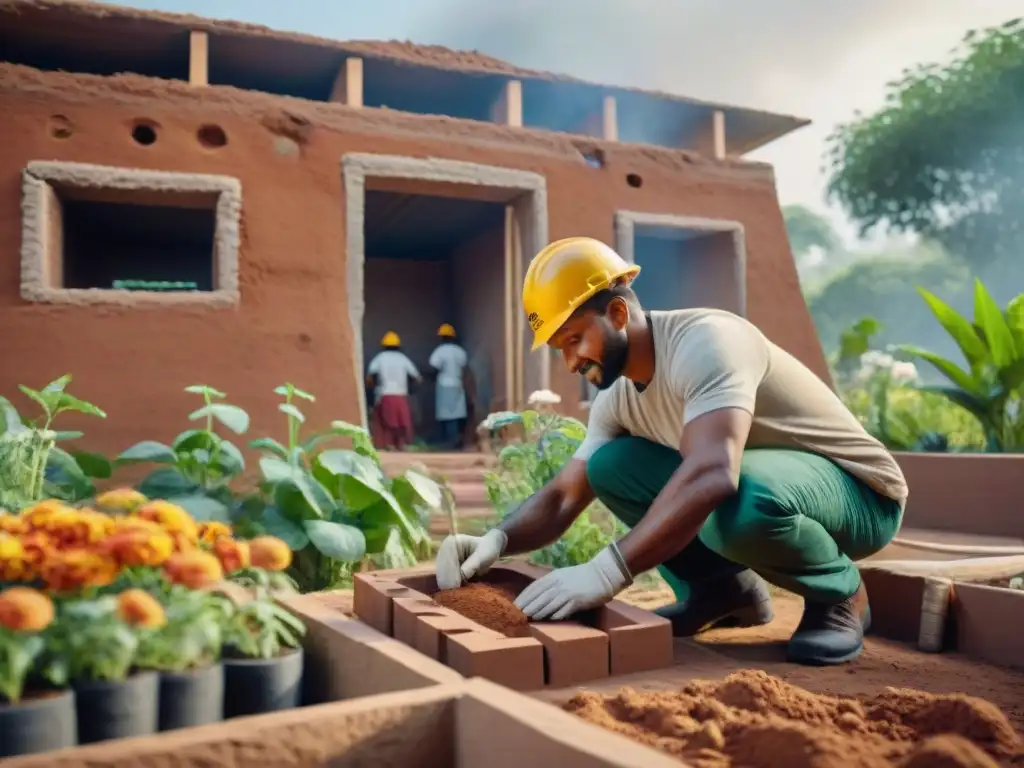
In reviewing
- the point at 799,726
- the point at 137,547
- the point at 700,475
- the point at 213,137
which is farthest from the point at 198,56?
the point at 799,726

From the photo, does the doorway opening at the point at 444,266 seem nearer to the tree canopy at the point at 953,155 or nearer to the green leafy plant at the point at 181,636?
the green leafy plant at the point at 181,636

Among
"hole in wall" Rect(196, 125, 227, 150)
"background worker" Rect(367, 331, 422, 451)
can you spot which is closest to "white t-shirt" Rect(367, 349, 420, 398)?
"background worker" Rect(367, 331, 422, 451)

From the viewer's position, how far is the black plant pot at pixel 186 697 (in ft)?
4.86

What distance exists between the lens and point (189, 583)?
1465 millimetres

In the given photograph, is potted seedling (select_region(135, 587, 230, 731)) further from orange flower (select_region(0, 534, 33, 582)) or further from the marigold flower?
the marigold flower

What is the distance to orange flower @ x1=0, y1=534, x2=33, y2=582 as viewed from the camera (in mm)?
1449

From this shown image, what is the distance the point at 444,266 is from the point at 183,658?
870 cm

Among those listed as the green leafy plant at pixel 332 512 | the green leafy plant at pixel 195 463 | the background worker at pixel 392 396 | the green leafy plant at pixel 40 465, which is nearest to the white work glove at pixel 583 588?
the green leafy plant at pixel 332 512

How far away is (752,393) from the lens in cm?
188

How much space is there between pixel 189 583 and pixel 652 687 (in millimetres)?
884

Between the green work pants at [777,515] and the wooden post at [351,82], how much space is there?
4296mm

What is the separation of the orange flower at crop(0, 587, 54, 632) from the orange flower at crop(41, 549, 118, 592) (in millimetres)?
110

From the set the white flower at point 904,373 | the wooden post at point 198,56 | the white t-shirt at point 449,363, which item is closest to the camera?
the wooden post at point 198,56

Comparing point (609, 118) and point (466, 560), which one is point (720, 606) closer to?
point (466, 560)
